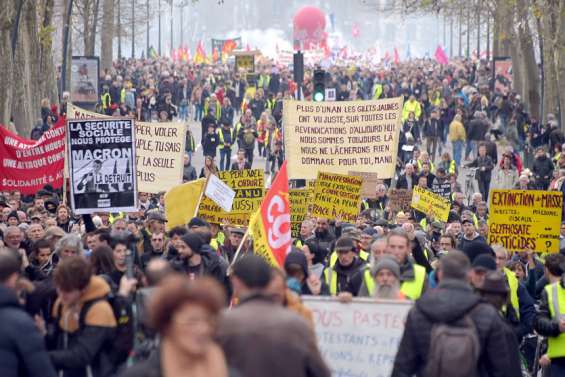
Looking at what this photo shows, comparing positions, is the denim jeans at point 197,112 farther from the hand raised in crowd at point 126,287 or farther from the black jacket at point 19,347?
the black jacket at point 19,347

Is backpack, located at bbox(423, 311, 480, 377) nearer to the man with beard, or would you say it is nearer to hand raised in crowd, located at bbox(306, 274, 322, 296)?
hand raised in crowd, located at bbox(306, 274, 322, 296)

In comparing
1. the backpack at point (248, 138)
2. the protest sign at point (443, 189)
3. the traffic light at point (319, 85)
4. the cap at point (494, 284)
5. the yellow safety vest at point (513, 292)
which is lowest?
the protest sign at point (443, 189)

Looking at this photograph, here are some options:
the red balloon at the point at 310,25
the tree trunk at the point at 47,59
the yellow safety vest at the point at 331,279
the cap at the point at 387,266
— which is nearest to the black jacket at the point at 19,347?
the cap at the point at 387,266

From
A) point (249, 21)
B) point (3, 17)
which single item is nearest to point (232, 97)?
point (3, 17)

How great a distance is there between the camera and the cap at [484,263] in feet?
29.5

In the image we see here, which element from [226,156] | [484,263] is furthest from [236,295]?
[226,156]

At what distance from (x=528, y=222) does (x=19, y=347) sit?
7.12m

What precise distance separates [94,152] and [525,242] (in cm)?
366

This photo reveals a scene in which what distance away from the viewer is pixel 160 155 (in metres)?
17.2

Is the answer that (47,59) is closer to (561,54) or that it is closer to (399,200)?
(561,54)

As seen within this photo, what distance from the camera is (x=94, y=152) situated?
531 inches

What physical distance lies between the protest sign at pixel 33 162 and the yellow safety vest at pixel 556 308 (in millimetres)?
7629

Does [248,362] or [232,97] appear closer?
[248,362]

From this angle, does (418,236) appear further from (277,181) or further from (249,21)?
(249,21)
